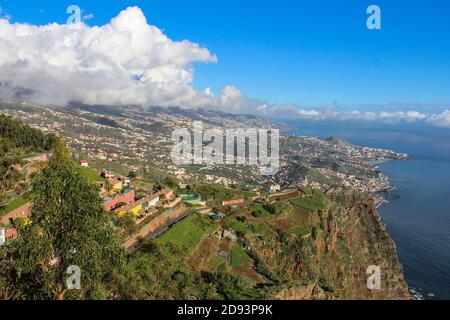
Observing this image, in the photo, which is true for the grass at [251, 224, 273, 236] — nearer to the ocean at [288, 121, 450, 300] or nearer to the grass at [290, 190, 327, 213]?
the grass at [290, 190, 327, 213]

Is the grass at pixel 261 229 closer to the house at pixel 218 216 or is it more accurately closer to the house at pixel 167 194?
the house at pixel 218 216

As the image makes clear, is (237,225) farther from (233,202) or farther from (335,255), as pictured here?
(335,255)

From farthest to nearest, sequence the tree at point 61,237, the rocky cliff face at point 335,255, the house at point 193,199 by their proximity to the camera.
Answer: the house at point 193,199, the rocky cliff face at point 335,255, the tree at point 61,237

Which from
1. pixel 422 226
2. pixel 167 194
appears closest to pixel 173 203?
pixel 167 194

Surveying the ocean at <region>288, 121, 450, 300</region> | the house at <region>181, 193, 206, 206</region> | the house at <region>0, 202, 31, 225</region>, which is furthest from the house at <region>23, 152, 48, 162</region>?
the ocean at <region>288, 121, 450, 300</region>

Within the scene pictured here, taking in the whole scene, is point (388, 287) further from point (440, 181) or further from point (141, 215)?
point (440, 181)

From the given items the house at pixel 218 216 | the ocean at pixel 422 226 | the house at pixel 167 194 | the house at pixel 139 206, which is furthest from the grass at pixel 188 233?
the ocean at pixel 422 226

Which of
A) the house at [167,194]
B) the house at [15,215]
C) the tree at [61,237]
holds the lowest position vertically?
the house at [167,194]

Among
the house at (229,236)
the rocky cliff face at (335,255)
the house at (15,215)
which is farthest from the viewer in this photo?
the house at (229,236)
